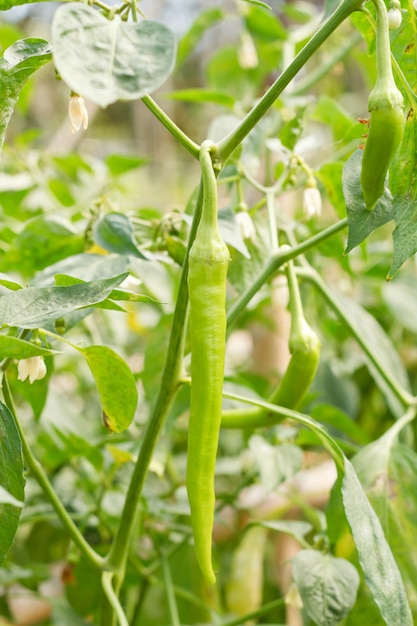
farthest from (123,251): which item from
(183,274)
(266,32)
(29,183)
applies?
(266,32)

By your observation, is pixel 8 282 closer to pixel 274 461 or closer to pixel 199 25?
pixel 274 461

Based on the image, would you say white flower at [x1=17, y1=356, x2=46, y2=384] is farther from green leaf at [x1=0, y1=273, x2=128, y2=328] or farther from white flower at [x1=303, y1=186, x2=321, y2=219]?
white flower at [x1=303, y1=186, x2=321, y2=219]

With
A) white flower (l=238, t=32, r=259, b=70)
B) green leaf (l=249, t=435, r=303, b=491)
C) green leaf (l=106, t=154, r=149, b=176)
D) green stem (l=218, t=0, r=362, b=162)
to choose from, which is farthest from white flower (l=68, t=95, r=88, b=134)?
white flower (l=238, t=32, r=259, b=70)

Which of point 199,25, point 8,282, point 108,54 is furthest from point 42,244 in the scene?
point 199,25

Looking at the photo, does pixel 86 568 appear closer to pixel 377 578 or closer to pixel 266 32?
pixel 377 578

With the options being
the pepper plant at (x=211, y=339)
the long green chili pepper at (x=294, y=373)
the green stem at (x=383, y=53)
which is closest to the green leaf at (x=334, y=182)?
the pepper plant at (x=211, y=339)

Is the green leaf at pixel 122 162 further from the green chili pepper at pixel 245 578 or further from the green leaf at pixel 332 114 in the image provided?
the green chili pepper at pixel 245 578

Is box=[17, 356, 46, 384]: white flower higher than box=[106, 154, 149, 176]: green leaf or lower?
lower
